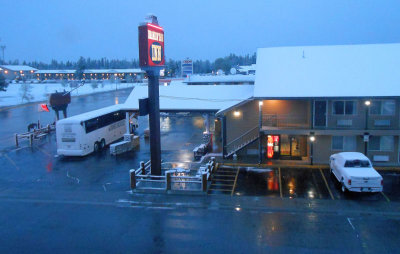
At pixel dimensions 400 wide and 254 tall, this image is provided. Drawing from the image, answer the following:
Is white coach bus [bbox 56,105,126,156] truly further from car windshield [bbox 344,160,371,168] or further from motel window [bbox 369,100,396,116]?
motel window [bbox 369,100,396,116]

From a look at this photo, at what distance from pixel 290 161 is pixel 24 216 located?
15137mm

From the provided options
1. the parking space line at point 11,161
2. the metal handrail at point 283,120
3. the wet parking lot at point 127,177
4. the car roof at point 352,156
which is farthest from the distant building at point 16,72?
the car roof at point 352,156

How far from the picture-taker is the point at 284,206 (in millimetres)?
15492

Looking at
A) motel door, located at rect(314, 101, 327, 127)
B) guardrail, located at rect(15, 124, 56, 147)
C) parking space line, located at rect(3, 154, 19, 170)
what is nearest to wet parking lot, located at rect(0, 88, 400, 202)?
parking space line, located at rect(3, 154, 19, 170)

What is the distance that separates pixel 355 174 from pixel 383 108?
7.19m

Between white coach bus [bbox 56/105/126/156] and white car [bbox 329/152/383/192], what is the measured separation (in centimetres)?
1673

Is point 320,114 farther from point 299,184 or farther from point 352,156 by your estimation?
point 299,184

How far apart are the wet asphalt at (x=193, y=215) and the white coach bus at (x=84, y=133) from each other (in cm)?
300

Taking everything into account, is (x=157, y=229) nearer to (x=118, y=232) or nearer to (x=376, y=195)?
(x=118, y=232)

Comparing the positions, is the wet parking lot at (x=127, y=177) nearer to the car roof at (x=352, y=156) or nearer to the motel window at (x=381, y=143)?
the car roof at (x=352, y=156)

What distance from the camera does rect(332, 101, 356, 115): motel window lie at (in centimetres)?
2200

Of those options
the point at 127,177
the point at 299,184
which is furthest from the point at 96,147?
the point at 299,184

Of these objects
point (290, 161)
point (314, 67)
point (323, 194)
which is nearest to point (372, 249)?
point (323, 194)

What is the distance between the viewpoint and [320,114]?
72.9 feet
